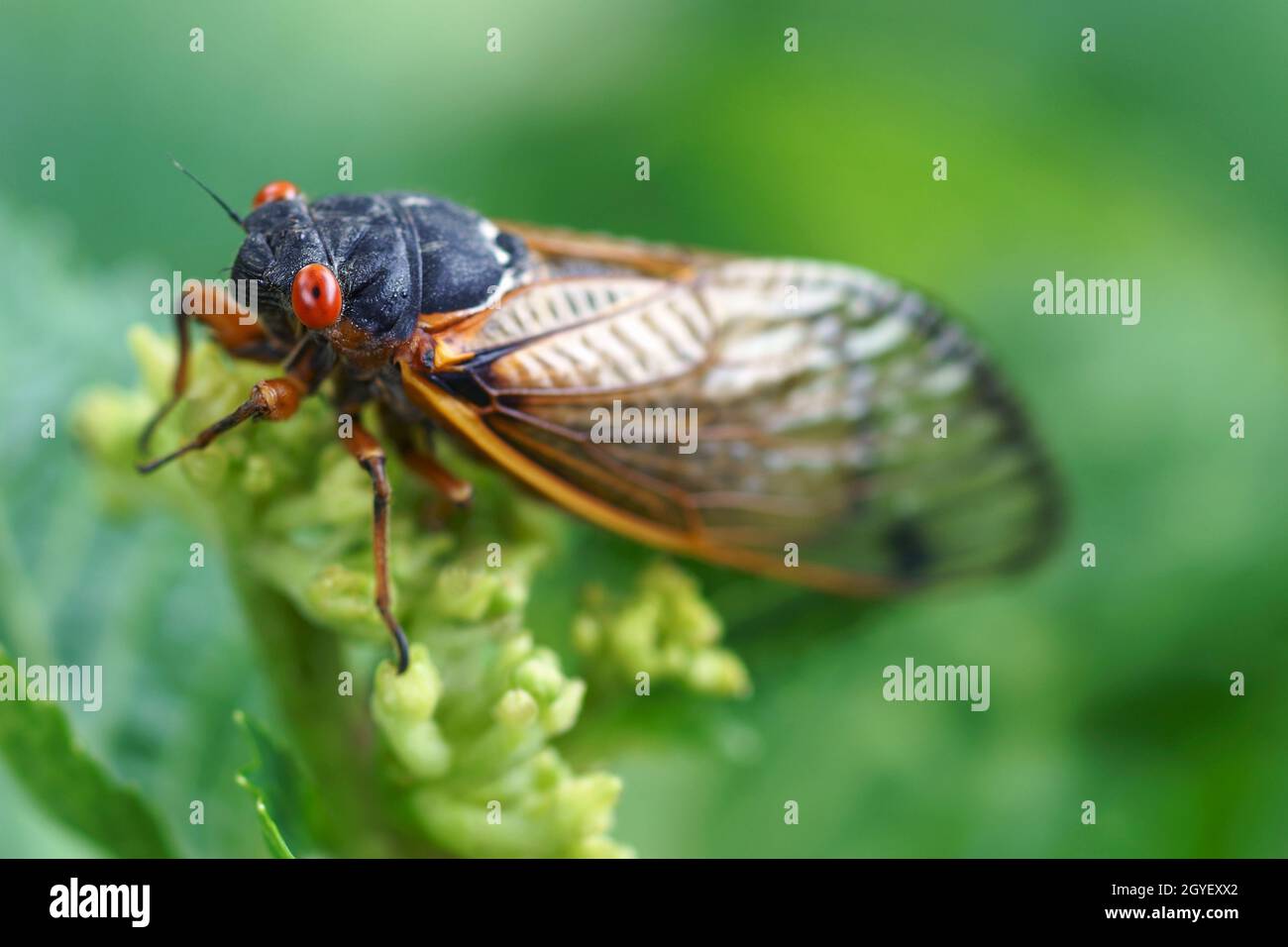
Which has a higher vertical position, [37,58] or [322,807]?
[37,58]

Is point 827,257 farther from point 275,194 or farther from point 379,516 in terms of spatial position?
point 379,516

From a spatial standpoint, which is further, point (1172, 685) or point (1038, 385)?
point (1038, 385)

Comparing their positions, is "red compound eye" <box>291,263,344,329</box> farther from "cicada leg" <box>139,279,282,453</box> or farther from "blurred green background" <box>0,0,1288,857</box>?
"blurred green background" <box>0,0,1288,857</box>

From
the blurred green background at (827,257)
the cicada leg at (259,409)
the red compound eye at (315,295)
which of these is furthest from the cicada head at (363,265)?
the blurred green background at (827,257)

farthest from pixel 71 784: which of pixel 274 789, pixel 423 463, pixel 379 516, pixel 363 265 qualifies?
pixel 363 265
